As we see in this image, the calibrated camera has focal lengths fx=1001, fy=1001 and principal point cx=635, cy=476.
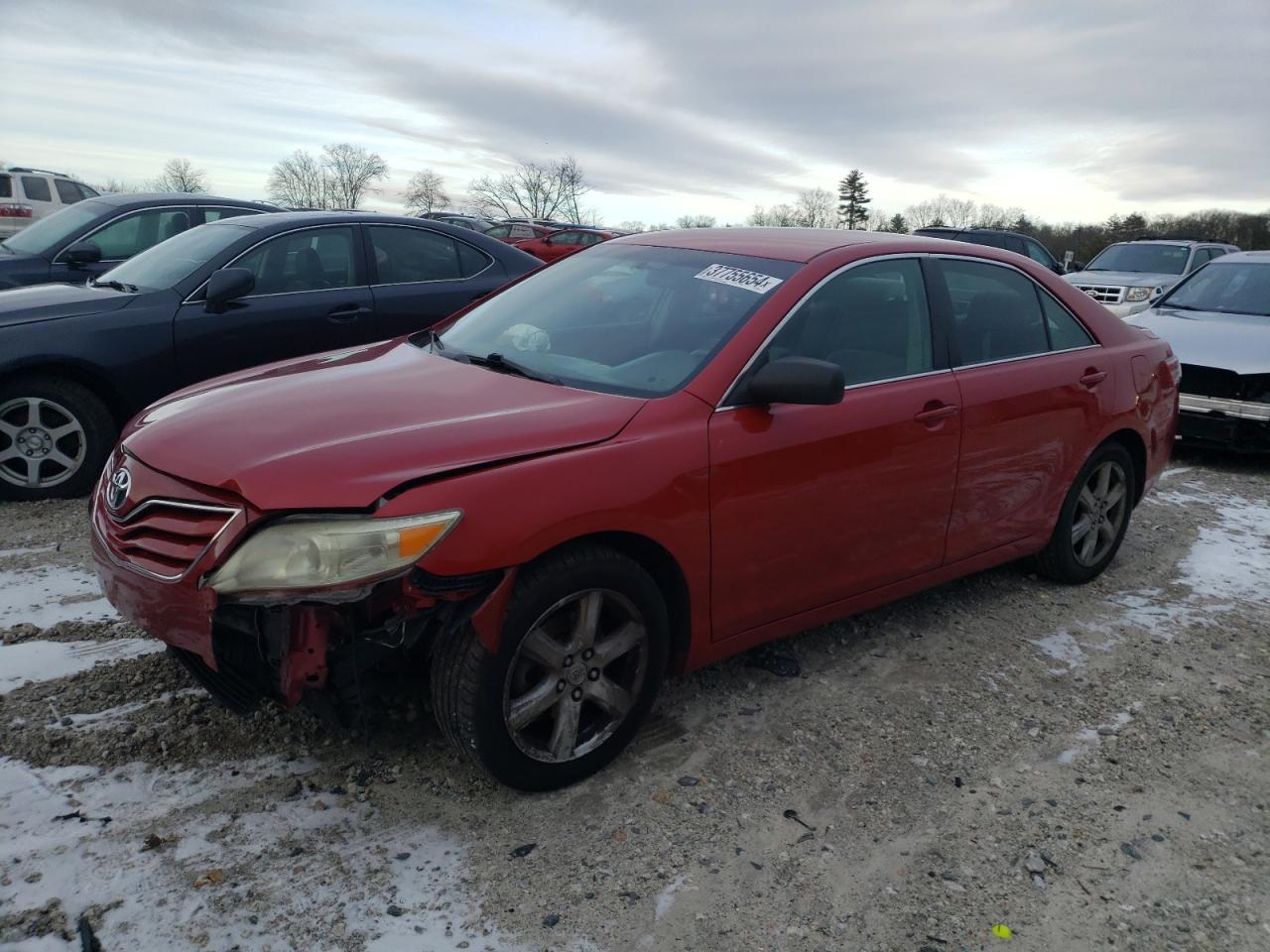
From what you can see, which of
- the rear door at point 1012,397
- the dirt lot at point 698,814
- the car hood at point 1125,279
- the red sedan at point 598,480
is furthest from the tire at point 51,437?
the car hood at point 1125,279

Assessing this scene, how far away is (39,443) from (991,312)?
4.92m

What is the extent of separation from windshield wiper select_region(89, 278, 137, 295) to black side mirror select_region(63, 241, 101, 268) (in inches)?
45.3

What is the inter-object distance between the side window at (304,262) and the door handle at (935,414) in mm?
4104

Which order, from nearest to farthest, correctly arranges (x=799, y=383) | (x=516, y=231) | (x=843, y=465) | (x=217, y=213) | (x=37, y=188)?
(x=799, y=383) < (x=843, y=465) < (x=217, y=213) < (x=37, y=188) < (x=516, y=231)

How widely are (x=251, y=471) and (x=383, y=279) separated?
13.9 ft

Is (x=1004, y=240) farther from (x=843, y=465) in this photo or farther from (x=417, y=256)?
(x=843, y=465)

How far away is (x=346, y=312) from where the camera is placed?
6324 mm

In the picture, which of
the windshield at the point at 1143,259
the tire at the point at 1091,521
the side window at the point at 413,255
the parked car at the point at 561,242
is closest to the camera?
the tire at the point at 1091,521

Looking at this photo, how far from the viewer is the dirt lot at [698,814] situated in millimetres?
2471

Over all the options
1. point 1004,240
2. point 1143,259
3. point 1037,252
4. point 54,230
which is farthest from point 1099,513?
point 1037,252

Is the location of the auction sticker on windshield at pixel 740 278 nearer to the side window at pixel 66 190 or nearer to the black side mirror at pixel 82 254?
the black side mirror at pixel 82 254

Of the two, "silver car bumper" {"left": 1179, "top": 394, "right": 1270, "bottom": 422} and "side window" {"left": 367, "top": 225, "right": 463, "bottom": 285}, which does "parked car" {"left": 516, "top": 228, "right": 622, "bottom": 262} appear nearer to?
"side window" {"left": 367, "top": 225, "right": 463, "bottom": 285}

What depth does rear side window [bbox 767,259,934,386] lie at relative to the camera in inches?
137

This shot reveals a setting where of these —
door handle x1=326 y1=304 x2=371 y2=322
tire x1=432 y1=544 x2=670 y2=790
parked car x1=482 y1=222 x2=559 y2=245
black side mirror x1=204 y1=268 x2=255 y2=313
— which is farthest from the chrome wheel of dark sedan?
parked car x1=482 y1=222 x2=559 y2=245
